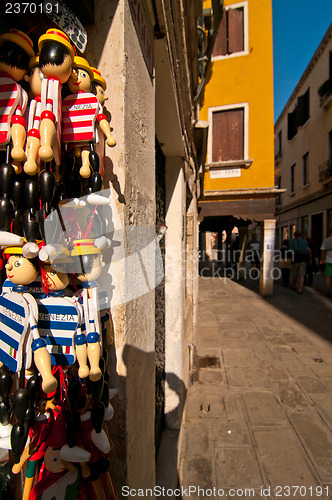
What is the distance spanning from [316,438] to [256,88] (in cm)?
877

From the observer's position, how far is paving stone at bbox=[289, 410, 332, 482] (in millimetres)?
2201

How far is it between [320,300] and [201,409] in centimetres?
595

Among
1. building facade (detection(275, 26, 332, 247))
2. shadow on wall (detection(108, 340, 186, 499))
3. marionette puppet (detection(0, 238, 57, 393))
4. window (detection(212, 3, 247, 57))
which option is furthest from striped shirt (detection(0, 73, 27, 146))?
building facade (detection(275, 26, 332, 247))

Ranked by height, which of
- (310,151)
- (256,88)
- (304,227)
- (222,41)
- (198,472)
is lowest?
(198,472)

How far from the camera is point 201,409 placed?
294 centimetres

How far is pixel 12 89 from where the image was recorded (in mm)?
658

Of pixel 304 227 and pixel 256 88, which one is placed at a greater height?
pixel 256 88

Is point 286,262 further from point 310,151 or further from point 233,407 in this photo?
point 310,151

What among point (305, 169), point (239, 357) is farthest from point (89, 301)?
point (305, 169)

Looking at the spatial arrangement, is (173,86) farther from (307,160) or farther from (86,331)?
(307,160)

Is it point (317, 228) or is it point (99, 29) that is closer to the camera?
point (99, 29)

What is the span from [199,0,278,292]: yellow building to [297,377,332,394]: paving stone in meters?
5.05

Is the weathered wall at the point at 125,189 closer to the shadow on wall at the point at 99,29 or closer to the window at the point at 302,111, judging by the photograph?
the shadow on wall at the point at 99,29

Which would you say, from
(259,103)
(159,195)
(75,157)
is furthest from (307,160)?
(75,157)
